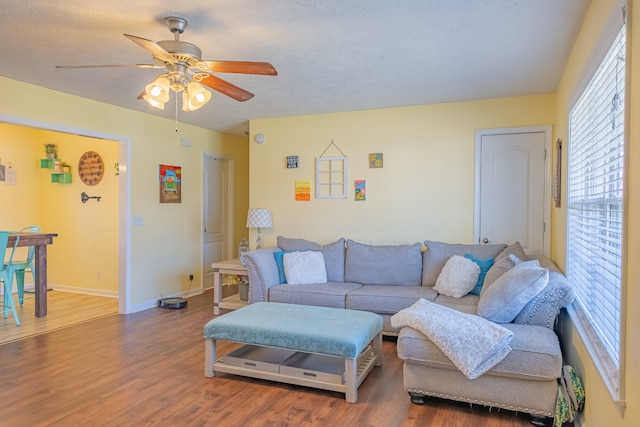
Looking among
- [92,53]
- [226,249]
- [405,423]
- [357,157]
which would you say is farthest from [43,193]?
[405,423]

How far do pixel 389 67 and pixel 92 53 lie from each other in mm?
2215

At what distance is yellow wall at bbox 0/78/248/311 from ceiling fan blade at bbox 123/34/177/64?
2.15 m

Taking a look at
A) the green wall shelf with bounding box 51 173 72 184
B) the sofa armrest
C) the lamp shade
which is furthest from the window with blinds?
the green wall shelf with bounding box 51 173 72 184

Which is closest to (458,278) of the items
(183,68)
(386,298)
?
(386,298)

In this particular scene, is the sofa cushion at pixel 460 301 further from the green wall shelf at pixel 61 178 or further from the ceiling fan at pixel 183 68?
the green wall shelf at pixel 61 178

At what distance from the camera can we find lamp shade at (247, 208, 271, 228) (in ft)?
16.8

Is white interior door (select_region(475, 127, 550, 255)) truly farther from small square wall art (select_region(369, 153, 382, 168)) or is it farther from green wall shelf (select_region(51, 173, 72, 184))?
green wall shelf (select_region(51, 173, 72, 184))

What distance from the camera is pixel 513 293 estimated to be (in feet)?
8.85

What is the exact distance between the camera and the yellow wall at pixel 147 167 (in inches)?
159

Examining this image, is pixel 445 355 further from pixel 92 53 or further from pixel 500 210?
pixel 92 53

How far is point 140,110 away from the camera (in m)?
4.95

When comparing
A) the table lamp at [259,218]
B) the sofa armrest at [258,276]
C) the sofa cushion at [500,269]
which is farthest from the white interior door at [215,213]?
the sofa cushion at [500,269]

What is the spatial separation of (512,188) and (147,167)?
13.5 ft

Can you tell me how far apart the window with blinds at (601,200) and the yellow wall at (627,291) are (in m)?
0.14
